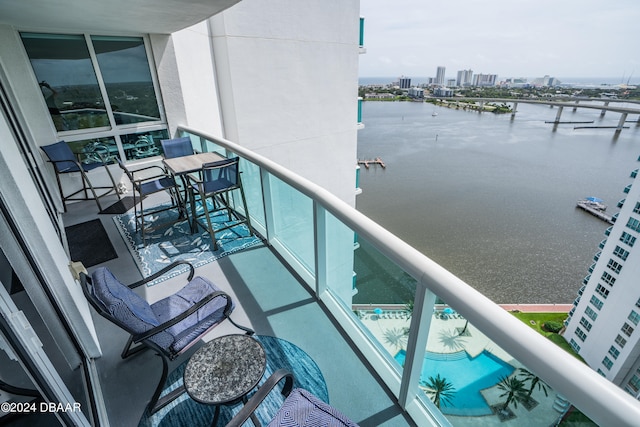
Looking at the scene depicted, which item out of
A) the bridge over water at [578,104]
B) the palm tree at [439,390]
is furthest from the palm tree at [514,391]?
the bridge over water at [578,104]

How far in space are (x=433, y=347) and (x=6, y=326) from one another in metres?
1.86

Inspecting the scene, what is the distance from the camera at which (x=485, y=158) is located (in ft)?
145

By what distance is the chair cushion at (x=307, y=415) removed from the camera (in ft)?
4.00

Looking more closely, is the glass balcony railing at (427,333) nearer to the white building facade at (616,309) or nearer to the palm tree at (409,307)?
the palm tree at (409,307)

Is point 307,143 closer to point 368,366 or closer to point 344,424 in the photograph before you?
point 368,366

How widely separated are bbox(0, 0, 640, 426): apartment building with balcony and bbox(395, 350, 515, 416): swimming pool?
5 cm

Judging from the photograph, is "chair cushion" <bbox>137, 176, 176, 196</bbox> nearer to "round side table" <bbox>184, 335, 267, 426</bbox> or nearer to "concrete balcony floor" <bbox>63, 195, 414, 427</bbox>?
"concrete balcony floor" <bbox>63, 195, 414, 427</bbox>

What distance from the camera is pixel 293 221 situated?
3002 millimetres

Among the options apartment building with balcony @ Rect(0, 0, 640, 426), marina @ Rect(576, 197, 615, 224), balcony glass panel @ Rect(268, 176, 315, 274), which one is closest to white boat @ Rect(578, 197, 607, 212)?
marina @ Rect(576, 197, 615, 224)

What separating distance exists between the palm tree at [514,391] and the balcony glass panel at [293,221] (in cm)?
165

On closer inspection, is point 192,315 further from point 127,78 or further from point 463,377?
point 127,78

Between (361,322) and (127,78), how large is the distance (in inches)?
219

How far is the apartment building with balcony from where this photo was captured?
3.91 feet

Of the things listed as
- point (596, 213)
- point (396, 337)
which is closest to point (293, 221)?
point (396, 337)
